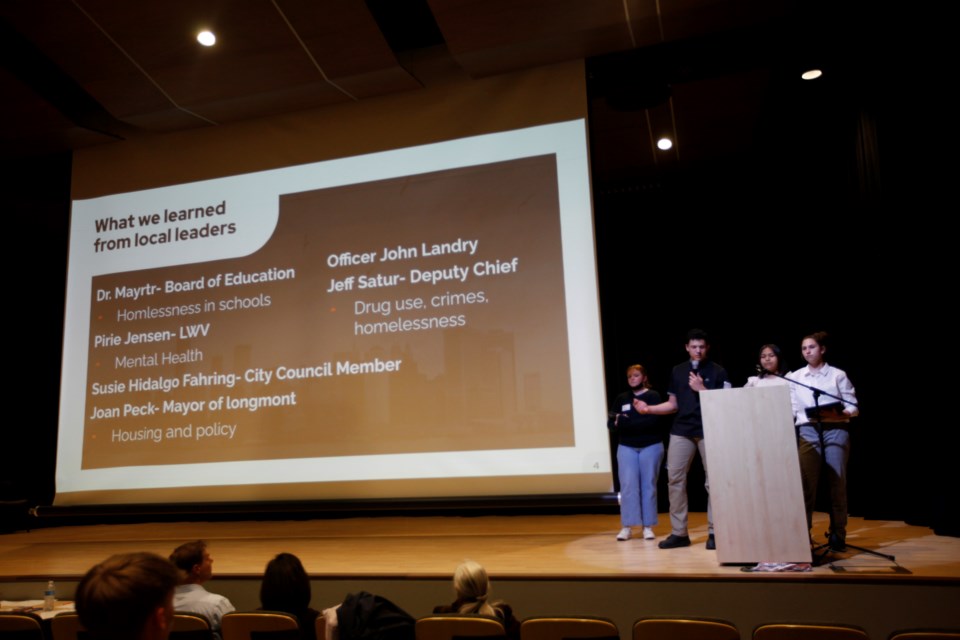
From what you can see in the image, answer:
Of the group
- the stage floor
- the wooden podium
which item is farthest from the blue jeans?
the wooden podium

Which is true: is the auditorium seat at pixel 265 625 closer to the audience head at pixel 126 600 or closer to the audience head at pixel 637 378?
the audience head at pixel 126 600

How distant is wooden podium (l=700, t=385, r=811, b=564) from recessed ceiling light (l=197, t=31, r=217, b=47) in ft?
13.9

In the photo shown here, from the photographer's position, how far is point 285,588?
2.71 m

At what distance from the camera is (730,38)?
16.9ft

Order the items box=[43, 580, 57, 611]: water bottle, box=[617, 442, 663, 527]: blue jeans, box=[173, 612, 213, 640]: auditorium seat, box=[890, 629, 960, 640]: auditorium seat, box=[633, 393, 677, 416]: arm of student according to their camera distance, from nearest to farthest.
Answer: box=[890, 629, 960, 640]: auditorium seat < box=[173, 612, 213, 640]: auditorium seat < box=[43, 580, 57, 611]: water bottle < box=[633, 393, 677, 416]: arm of student < box=[617, 442, 663, 527]: blue jeans

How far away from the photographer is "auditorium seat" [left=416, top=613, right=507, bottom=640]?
7.60 ft

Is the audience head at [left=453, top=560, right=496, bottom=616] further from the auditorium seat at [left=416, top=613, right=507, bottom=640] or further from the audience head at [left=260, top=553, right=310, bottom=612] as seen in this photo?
the audience head at [left=260, top=553, right=310, bottom=612]

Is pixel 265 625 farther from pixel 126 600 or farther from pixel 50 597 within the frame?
pixel 50 597

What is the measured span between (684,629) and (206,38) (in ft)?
16.6

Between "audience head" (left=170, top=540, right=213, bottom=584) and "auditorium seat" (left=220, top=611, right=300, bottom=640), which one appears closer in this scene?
"auditorium seat" (left=220, top=611, right=300, bottom=640)

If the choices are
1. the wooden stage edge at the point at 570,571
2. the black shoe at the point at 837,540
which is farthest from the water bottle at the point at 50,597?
the black shoe at the point at 837,540

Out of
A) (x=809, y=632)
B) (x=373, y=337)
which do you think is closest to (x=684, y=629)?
(x=809, y=632)

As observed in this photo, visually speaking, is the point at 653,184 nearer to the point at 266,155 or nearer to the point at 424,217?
the point at 424,217

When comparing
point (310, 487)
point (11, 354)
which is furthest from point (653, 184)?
point (11, 354)
